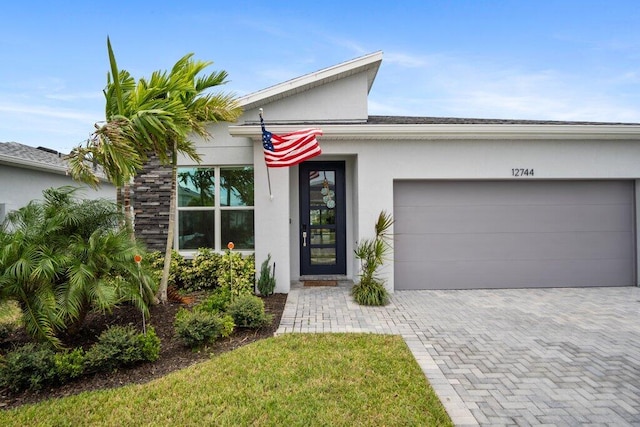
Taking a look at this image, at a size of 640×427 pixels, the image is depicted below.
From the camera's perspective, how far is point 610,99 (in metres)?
14.6

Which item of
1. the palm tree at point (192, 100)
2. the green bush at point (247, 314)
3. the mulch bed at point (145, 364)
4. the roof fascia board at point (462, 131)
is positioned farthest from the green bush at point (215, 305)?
the roof fascia board at point (462, 131)

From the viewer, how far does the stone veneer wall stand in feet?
27.3

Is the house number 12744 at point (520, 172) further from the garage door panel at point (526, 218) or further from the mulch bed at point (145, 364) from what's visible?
the mulch bed at point (145, 364)

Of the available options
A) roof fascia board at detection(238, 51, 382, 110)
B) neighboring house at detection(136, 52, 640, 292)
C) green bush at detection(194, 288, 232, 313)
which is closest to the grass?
green bush at detection(194, 288, 232, 313)

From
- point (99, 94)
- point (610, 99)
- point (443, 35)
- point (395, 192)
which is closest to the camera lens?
point (99, 94)

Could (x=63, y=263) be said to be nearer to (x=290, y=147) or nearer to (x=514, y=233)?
(x=290, y=147)

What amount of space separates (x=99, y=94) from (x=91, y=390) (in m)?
4.71

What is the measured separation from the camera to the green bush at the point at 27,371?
11.2 ft

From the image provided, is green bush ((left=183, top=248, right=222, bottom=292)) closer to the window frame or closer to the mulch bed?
the window frame

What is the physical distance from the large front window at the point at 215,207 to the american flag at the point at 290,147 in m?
2.03

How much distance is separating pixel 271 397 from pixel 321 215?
17.9 ft

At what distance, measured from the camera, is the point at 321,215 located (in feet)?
27.3

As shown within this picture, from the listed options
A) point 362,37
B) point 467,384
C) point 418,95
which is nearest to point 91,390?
point 467,384

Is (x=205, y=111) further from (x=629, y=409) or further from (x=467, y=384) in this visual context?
(x=629, y=409)
